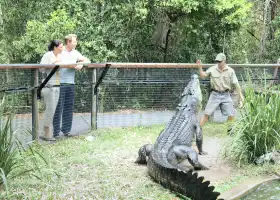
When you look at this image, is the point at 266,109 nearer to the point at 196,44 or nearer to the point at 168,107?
the point at 168,107

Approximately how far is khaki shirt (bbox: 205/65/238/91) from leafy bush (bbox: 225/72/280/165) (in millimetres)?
1474

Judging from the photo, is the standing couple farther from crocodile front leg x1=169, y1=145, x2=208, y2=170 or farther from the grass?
crocodile front leg x1=169, y1=145, x2=208, y2=170

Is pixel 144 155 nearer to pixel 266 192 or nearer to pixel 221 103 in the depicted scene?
pixel 266 192

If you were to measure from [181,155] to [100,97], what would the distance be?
2374 millimetres

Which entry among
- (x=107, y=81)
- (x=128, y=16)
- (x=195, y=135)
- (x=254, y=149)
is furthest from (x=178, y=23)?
(x=254, y=149)

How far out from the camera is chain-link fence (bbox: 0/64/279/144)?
504 centimetres

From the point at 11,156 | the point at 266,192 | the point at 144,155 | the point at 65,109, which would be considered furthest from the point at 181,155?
the point at 65,109

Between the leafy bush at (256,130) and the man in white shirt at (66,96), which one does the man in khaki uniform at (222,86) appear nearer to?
the leafy bush at (256,130)

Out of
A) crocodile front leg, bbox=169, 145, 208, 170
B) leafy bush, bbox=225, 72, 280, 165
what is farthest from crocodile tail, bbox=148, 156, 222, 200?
leafy bush, bbox=225, 72, 280, 165

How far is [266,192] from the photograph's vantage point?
375cm

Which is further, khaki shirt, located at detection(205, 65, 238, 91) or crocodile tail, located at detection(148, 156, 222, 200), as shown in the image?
khaki shirt, located at detection(205, 65, 238, 91)

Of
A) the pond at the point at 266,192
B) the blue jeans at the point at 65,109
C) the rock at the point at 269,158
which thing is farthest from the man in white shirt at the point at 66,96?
the pond at the point at 266,192

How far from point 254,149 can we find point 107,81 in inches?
108

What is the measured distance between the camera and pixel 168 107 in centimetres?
696
